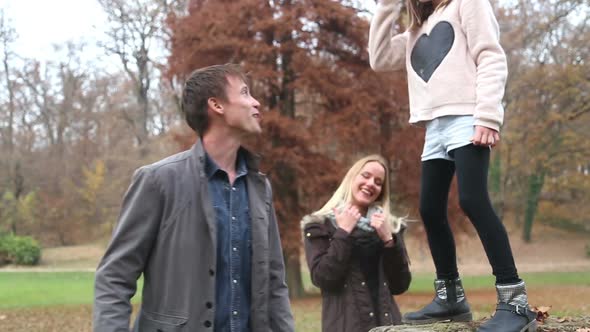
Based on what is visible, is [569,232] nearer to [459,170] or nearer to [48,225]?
[48,225]

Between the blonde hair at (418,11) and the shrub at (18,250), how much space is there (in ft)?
116

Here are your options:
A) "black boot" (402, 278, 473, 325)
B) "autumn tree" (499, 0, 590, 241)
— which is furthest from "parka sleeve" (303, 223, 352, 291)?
"autumn tree" (499, 0, 590, 241)

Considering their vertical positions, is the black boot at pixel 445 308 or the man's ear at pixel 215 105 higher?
the man's ear at pixel 215 105

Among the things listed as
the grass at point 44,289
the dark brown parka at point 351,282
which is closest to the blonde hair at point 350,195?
the dark brown parka at point 351,282

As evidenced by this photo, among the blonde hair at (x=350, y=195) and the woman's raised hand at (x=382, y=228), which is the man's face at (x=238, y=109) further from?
the blonde hair at (x=350, y=195)

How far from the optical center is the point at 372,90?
18531 millimetres

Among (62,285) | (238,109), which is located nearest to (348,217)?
(238,109)

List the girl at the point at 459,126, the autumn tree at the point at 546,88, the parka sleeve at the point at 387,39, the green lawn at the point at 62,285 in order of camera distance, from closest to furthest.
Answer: the girl at the point at 459,126
the parka sleeve at the point at 387,39
the green lawn at the point at 62,285
the autumn tree at the point at 546,88

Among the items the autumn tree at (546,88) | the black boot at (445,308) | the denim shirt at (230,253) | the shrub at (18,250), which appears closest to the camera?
the denim shirt at (230,253)

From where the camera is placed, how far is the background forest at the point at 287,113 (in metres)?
17.9

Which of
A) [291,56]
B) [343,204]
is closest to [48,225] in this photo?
[291,56]

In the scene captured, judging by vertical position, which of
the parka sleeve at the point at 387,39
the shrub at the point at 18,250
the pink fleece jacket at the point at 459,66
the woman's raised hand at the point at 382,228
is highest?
the parka sleeve at the point at 387,39

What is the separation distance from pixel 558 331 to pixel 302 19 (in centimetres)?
1559

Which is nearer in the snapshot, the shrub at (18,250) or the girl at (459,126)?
the girl at (459,126)
